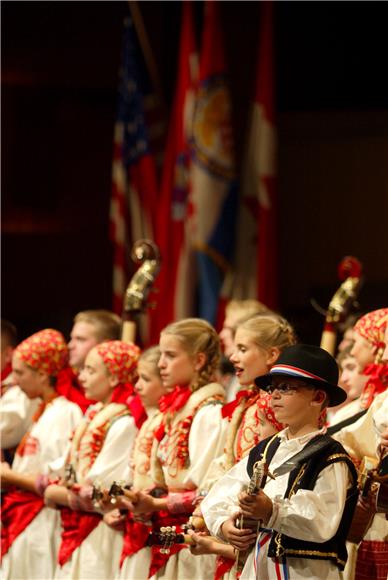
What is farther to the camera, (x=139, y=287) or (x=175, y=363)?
(x=139, y=287)

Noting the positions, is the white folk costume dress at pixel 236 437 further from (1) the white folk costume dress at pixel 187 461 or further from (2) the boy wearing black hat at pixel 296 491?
(2) the boy wearing black hat at pixel 296 491

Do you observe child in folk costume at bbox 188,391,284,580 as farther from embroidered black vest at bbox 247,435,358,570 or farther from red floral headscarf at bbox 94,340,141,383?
red floral headscarf at bbox 94,340,141,383

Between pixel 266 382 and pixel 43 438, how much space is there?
231 centimetres

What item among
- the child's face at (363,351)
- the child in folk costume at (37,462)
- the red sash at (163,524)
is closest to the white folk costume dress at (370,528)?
the child's face at (363,351)

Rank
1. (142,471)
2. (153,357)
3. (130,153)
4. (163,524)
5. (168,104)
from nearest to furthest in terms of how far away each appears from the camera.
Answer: (163,524) < (142,471) < (153,357) < (130,153) < (168,104)

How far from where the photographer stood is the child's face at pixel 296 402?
4090mm

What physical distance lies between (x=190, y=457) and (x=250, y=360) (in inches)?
19.7

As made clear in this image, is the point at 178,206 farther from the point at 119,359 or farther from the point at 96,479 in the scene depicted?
the point at 96,479

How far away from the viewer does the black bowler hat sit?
4066 millimetres

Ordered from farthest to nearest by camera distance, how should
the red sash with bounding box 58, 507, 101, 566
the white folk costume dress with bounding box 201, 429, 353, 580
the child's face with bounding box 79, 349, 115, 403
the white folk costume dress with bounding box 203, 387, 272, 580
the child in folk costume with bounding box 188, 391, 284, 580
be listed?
the child's face with bounding box 79, 349, 115, 403 → the red sash with bounding box 58, 507, 101, 566 → the white folk costume dress with bounding box 203, 387, 272, 580 → the child in folk costume with bounding box 188, 391, 284, 580 → the white folk costume dress with bounding box 201, 429, 353, 580

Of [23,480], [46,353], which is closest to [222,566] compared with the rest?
[23,480]

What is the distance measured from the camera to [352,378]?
538cm

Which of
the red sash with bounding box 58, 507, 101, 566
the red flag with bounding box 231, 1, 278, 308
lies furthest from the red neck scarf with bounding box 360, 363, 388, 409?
the red flag with bounding box 231, 1, 278, 308

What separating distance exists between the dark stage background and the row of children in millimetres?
3305
